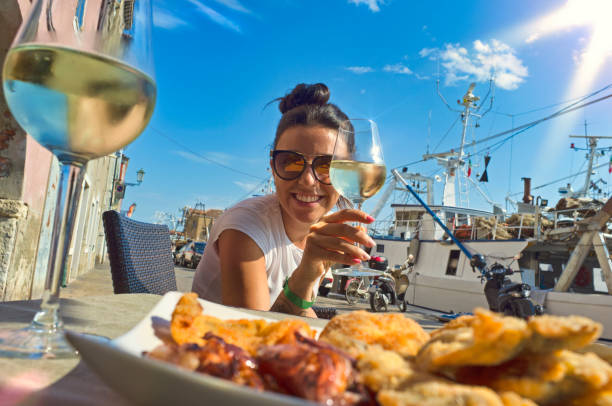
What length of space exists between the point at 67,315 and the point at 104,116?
1.71 feet

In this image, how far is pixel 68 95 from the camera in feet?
2.36

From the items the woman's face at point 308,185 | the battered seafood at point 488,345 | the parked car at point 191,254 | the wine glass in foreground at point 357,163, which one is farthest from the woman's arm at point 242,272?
the parked car at point 191,254

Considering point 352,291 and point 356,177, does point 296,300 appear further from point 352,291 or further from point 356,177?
point 352,291

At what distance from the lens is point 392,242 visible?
66.4 feet

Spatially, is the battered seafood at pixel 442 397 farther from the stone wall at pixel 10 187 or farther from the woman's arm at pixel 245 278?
the stone wall at pixel 10 187

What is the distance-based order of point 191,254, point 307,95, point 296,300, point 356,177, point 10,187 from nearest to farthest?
point 356,177 < point 296,300 < point 307,95 < point 10,187 < point 191,254

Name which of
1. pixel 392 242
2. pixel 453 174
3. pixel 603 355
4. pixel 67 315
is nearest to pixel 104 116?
pixel 67 315

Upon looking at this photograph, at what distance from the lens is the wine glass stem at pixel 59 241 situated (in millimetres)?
637

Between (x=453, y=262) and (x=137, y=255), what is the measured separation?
16118 millimetres

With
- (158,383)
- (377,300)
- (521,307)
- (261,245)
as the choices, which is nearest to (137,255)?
(261,245)

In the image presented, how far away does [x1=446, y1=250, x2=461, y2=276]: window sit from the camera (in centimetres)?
1633

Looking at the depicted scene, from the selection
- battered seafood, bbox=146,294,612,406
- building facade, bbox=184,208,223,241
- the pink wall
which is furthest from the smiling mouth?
building facade, bbox=184,208,223,241

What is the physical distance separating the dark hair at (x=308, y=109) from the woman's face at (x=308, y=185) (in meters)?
0.07

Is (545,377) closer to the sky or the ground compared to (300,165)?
closer to the ground
